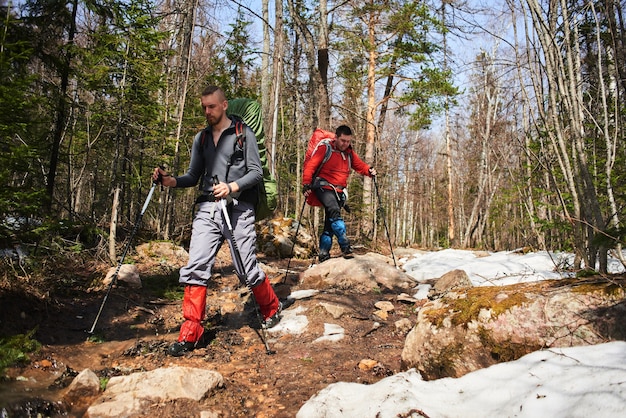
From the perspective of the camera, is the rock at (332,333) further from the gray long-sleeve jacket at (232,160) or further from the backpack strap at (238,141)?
the backpack strap at (238,141)

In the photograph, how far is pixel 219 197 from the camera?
3535 mm

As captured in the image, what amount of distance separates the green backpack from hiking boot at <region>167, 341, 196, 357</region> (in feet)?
4.91

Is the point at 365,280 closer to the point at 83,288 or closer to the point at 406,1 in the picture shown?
the point at 83,288

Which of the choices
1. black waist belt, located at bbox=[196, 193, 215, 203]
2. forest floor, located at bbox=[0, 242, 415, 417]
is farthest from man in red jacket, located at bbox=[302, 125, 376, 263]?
black waist belt, located at bbox=[196, 193, 215, 203]

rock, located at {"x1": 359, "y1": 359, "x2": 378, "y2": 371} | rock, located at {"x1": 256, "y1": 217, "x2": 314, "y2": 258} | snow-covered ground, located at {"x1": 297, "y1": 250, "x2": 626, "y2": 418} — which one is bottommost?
rock, located at {"x1": 359, "y1": 359, "x2": 378, "y2": 371}

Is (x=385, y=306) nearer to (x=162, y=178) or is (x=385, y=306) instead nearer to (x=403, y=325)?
(x=403, y=325)

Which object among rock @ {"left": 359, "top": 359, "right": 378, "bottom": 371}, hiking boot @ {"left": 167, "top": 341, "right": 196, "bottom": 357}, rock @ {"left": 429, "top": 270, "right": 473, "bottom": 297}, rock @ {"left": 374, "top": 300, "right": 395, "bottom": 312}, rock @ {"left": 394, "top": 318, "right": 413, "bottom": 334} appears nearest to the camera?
rock @ {"left": 359, "top": 359, "right": 378, "bottom": 371}

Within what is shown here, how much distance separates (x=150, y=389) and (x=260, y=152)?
8.10 ft

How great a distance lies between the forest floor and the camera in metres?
2.53

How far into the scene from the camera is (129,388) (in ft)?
8.16

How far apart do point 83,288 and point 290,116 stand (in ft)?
56.4

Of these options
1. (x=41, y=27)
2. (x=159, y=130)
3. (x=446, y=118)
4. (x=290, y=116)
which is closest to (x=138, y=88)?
(x=159, y=130)

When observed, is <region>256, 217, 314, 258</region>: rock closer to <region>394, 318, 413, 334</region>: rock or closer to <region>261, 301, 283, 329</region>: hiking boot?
<region>261, 301, 283, 329</region>: hiking boot

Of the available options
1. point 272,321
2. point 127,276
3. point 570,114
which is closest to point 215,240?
point 272,321
